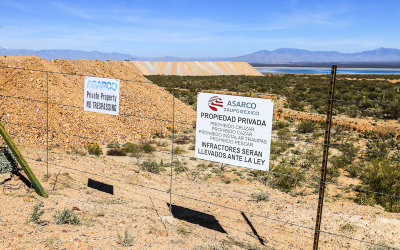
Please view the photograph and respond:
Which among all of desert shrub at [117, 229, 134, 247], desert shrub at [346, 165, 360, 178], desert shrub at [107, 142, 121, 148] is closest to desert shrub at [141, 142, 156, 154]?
desert shrub at [107, 142, 121, 148]

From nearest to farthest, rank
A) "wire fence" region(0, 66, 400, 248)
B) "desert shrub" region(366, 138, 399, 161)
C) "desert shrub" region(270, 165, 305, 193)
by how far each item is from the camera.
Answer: "wire fence" region(0, 66, 400, 248)
"desert shrub" region(270, 165, 305, 193)
"desert shrub" region(366, 138, 399, 161)

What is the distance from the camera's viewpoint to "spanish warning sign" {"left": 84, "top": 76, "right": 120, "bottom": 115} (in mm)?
6797

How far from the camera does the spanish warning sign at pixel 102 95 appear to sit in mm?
6797

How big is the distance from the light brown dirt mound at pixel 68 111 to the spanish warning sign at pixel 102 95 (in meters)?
3.15

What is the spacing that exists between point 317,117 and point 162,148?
12.9m

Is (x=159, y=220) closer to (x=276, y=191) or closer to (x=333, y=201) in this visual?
(x=276, y=191)

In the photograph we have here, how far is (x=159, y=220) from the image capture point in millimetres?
6012

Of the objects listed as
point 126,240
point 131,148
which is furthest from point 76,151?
point 126,240

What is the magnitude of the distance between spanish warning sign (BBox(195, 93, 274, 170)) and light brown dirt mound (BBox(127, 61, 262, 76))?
82.1 metres

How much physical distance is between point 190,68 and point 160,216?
89.0m

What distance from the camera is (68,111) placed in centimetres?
1450

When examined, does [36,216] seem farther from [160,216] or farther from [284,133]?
[284,133]

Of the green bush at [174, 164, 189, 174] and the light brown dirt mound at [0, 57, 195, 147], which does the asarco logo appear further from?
the green bush at [174, 164, 189, 174]

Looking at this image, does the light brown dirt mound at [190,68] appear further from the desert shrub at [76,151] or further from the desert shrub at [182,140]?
the desert shrub at [76,151]
